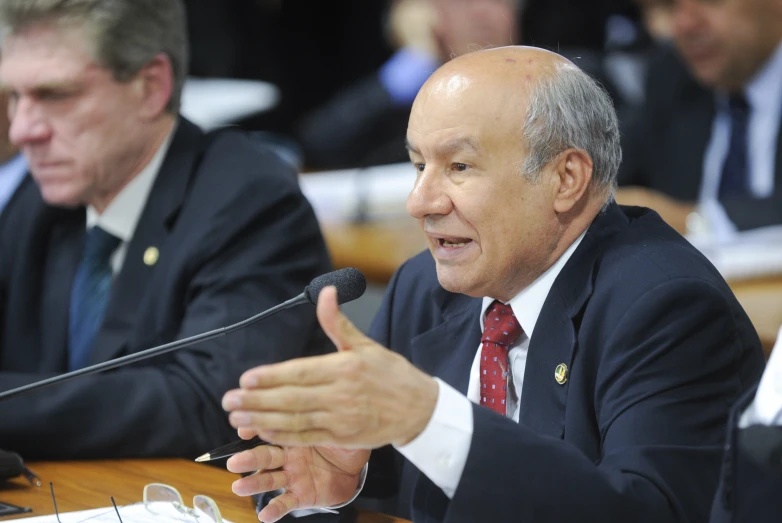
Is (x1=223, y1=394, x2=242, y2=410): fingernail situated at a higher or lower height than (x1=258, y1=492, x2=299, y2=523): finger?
higher

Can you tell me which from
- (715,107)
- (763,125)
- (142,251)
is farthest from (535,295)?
(715,107)

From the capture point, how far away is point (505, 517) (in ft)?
5.23

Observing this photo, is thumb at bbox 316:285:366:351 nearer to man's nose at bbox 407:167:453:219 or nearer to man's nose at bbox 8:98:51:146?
man's nose at bbox 407:167:453:219

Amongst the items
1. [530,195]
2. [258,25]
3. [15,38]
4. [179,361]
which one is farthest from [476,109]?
[258,25]

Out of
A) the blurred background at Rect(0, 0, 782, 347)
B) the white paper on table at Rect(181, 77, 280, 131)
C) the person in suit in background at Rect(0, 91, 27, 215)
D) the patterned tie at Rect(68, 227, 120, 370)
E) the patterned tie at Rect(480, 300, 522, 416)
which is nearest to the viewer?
the patterned tie at Rect(480, 300, 522, 416)

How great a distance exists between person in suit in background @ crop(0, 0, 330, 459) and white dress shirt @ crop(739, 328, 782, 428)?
1230 millimetres

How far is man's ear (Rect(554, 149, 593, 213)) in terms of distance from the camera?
1.90 meters

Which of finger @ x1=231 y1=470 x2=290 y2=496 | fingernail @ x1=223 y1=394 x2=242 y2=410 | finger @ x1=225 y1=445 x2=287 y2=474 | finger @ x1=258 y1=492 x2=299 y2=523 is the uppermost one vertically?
fingernail @ x1=223 y1=394 x2=242 y2=410

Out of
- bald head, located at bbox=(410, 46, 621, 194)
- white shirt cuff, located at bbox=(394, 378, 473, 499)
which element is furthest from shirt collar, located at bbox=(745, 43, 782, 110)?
white shirt cuff, located at bbox=(394, 378, 473, 499)

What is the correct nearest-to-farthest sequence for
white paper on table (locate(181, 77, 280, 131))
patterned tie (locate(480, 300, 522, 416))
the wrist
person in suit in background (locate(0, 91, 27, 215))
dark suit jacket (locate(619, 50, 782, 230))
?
the wrist < patterned tie (locate(480, 300, 522, 416)) < person in suit in background (locate(0, 91, 27, 215)) < dark suit jacket (locate(619, 50, 782, 230)) < white paper on table (locate(181, 77, 280, 131))

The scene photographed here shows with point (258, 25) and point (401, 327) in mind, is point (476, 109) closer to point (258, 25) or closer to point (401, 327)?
point (401, 327)

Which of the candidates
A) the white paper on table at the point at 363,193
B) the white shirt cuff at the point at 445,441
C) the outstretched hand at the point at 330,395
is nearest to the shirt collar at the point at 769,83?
the white paper on table at the point at 363,193

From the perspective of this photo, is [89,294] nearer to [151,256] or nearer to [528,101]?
[151,256]

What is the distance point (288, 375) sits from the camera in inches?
55.9
